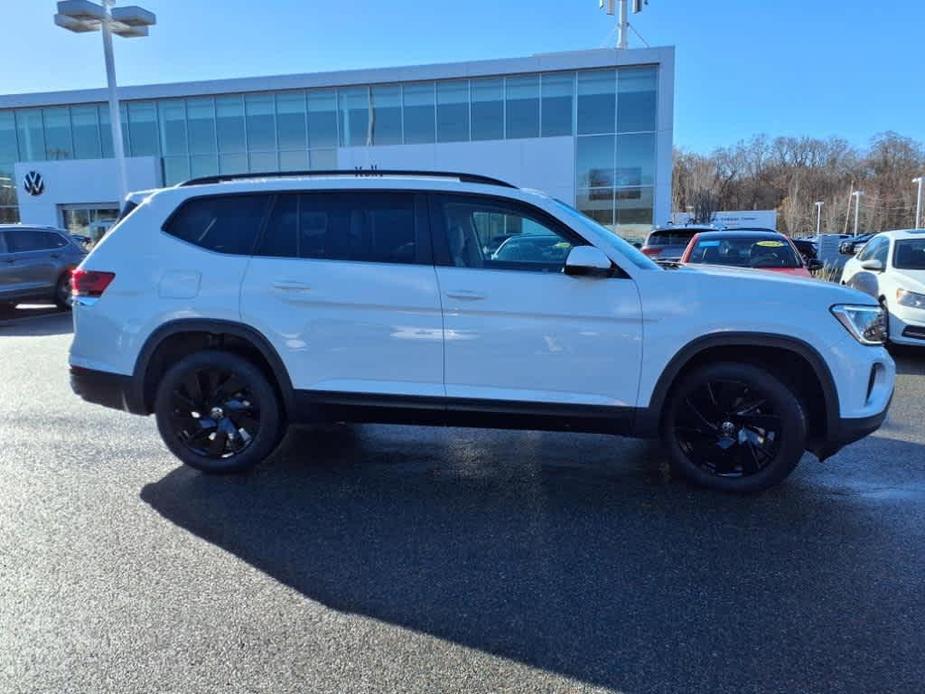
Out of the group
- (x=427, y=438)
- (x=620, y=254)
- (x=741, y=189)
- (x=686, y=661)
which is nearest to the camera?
(x=686, y=661)

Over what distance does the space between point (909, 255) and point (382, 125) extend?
A: 26.2m

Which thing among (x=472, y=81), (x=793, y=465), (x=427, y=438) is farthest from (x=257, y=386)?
(x=472, y=81)

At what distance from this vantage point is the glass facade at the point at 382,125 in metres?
28.8

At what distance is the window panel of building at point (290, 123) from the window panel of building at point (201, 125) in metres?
3.54

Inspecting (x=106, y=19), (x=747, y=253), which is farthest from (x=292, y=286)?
(x=106, y=19)

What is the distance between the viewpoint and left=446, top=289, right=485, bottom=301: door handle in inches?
157

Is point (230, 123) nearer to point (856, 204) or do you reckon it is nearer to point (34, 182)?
point (34, 182)

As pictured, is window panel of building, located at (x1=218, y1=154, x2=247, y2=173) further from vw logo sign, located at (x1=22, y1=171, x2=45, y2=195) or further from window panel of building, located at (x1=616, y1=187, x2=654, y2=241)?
window panel of building, located at (x1=616, y1=187, x2=654, y2=241)

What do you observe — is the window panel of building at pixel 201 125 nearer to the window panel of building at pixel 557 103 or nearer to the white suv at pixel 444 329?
the window panel of building at pixel 557 103

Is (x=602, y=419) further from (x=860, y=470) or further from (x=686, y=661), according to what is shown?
(x=860, y=470)

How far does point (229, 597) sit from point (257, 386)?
161 centimetres

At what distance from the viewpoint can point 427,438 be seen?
537cm

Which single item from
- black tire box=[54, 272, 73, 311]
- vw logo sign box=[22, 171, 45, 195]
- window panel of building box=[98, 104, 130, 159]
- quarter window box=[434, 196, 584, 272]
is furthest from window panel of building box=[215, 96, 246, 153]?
quarter window box=[434, 196, 584, 272]

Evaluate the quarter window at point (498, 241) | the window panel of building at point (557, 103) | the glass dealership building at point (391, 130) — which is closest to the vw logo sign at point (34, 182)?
the glass dealership building at point (391, 130)
